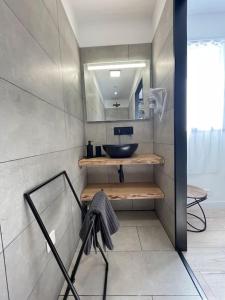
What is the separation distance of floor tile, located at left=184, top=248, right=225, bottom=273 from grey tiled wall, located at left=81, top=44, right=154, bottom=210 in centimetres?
104

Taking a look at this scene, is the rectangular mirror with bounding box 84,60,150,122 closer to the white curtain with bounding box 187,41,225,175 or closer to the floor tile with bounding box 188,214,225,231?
the white curtain with bounding box 187,41,225,175

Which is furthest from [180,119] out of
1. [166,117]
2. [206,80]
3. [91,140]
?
[91,140]

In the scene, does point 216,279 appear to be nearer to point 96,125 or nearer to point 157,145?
point 157,145

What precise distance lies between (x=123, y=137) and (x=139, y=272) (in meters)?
1.65

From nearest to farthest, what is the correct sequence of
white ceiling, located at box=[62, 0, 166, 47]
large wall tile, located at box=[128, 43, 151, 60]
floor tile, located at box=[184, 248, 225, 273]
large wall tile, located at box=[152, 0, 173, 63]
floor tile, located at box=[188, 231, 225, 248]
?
floor tile, located at box=[184, 248, 225, 273]
large wall tile, located at box=[152, 0, 173, 63]
floor tile, located at box=[188, 231, 225, 248]
white ceiling, located at box=[62, 0, 166, 47]
large wall tile, located at box=[128, 43, 151, 60]

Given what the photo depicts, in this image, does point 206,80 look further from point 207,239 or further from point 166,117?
point 207,239

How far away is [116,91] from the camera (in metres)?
2.67

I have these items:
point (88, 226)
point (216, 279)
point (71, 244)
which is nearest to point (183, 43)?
point (88, 226)

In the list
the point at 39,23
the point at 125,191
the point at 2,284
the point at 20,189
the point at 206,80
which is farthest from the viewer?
the point at 206,80

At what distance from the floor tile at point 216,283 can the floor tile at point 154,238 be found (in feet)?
1.38

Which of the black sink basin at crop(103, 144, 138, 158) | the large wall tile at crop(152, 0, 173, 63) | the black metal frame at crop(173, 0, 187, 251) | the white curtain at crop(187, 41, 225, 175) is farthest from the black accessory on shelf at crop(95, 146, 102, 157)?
the large wall tile at crop(152, 0, 173, 63)

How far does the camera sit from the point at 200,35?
2.47 meters

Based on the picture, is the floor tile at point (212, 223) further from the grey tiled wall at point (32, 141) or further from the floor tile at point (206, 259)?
the grey tiled wall at point (32, 141)

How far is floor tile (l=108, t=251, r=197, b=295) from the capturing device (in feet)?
4.49
